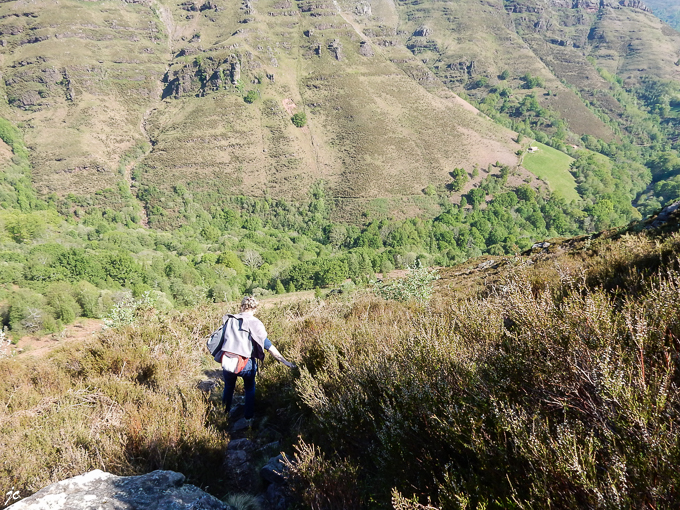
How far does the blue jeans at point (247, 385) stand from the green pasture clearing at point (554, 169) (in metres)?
121

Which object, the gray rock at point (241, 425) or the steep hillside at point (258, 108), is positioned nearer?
the gray rock at point (241, 425)

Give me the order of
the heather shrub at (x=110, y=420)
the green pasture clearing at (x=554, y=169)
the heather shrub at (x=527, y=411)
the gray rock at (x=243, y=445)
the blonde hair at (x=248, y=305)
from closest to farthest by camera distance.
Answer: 1. the heather shrub at (x=527, y=411)
2. the heather shrub at (x=110, y=420)
3. the gray rock at (x=243, y=445)
4. the blonde hair at (x=248, y=305)
5. the green pasture clearing at (x=554, y=169)

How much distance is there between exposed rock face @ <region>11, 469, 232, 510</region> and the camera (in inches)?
95.8

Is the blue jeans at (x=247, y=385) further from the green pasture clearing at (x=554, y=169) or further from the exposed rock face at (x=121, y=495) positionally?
the green pasture clearing at (x=554, y=169)

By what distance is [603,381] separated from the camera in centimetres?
149

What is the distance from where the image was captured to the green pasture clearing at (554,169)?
107 metres

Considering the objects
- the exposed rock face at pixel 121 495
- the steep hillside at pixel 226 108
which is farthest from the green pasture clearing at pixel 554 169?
the exposed rock face at pixel 121 495

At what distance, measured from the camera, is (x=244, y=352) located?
14.2 feet

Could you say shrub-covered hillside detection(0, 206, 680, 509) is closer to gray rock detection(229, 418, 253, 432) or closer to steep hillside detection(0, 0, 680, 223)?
gray rock detection(229, 418, 253, 432)

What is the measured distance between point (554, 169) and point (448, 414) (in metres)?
137

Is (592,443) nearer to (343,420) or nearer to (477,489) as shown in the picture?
(477,489)

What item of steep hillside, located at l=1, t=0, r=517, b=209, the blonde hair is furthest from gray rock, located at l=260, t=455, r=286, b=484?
steep hillside, located at l=1, t=0, r=517, b=209

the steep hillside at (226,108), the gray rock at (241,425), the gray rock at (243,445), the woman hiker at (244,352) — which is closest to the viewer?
the gray rock at (243,445)

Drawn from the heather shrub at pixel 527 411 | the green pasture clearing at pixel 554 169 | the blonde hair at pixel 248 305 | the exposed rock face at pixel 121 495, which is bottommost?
the green pasture clearing at pixel 554 169
